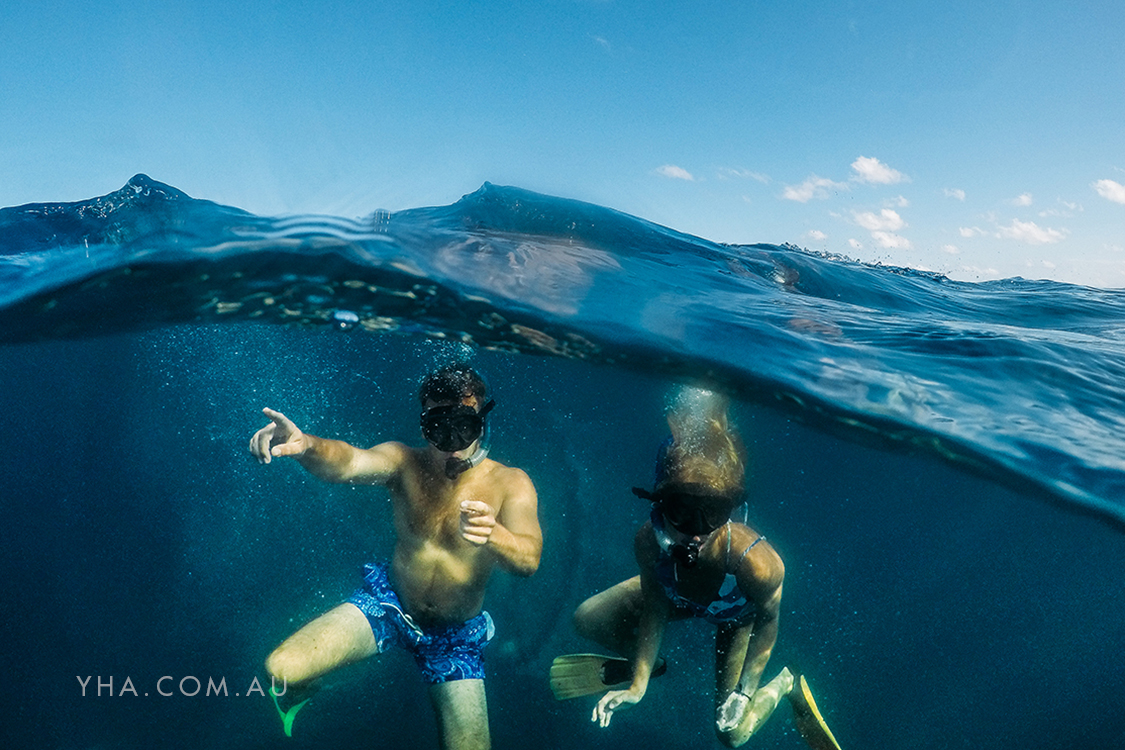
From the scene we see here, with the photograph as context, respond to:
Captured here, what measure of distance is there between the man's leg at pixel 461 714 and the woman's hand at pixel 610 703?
1.40 meters

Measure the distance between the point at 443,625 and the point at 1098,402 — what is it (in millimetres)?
10201

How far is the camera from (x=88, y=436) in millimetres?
23922

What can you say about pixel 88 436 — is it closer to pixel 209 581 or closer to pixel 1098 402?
pixel 209 581

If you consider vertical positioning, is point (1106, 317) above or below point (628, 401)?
above

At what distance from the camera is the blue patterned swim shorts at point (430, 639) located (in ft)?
18.3

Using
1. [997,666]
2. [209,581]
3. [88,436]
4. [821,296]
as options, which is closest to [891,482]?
[821,296]

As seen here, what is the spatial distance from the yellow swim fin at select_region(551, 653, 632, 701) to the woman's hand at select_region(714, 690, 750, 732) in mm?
1244

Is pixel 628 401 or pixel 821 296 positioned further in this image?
pixel 628 401

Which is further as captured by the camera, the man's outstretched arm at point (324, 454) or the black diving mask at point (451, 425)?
the black diving mask at point (451, 425)

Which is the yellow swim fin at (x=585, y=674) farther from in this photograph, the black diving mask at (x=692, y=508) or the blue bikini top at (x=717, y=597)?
the black diving mask at (x=692, y=508)

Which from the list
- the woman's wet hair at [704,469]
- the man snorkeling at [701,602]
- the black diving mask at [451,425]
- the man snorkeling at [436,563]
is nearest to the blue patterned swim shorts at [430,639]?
the man snorkeling at [436,563]

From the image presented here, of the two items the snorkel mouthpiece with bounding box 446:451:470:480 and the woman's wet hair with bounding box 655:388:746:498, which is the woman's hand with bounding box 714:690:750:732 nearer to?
the woman's wet hair with bounding box 655:388:746:498

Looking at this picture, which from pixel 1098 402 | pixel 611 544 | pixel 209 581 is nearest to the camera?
pixel 1098 402

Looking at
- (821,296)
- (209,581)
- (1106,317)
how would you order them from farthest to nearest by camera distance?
1. (209,581)
2. (1106,317)
3. (821,296)
